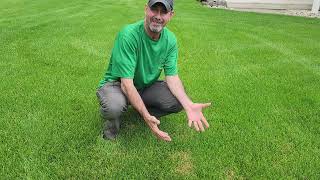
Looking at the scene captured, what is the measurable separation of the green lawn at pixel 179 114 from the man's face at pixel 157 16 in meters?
1.16

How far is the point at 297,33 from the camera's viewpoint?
11461mm

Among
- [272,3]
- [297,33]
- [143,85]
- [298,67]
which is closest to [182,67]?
[298,67]

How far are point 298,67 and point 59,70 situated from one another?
12.9 ft

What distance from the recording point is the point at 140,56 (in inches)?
173

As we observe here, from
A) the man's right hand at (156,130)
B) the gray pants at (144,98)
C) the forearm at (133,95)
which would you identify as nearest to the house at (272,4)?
the gray pants at (144,98)

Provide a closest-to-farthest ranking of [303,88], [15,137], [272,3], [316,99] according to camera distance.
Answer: [15,137] → [316,99] → [303,88] → [272,3]

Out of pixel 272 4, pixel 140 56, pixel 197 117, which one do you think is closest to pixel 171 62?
pixel 140 56

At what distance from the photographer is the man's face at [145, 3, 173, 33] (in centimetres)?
409

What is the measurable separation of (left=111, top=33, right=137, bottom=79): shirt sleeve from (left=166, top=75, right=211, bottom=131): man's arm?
1.72ft

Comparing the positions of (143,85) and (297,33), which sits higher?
(143,85)

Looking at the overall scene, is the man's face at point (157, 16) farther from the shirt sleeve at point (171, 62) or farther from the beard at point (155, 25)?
the shirt sleeve at point (171, 62)

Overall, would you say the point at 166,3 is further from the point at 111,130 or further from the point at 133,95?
the point at 111,130

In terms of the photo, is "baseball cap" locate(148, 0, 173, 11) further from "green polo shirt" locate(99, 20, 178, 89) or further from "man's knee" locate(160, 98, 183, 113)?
"man's knee" locate(160, 98, 183, 113)

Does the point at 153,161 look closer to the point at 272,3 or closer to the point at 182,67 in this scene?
the point at 182,67
